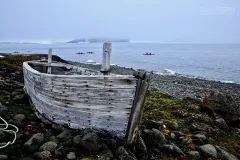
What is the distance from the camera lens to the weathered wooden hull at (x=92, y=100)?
6027 millimetres

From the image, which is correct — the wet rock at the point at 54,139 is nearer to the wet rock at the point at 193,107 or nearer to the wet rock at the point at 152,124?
the wet rock at the point at 152,124

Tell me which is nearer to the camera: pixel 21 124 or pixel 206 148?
pixel 206 148

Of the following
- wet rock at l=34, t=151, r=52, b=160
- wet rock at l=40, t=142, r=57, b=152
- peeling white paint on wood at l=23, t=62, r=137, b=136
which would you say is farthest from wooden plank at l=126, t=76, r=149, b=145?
wet rock at l=34, t=151, r=52, b=160

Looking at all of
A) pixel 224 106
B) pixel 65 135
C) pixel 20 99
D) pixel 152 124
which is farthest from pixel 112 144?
pixel 224 106

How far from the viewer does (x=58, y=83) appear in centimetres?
682

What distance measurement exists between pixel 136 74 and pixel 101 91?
1058mm

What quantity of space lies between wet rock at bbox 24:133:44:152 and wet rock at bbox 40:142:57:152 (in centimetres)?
21

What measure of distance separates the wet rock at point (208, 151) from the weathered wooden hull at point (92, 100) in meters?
2.58

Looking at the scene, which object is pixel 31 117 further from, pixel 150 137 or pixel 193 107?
pixel 193 107

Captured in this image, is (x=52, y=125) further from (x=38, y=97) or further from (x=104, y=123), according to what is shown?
(x=104, y=123)

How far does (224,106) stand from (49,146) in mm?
7835

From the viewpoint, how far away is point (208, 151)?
275 inches

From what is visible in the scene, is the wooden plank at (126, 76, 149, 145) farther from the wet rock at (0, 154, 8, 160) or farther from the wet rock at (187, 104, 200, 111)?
the wet rock at (187, 104, 200, 111)

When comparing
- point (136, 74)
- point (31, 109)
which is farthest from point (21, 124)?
point (136, 74)
